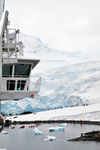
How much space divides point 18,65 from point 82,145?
26.3m

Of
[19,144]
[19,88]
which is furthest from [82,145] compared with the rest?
[19,88]

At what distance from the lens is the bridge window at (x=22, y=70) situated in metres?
47.8

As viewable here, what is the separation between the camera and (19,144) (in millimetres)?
75625

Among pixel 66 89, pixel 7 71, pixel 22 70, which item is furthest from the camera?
pixel 66 89

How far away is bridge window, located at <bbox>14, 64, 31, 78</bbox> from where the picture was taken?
4778 cm

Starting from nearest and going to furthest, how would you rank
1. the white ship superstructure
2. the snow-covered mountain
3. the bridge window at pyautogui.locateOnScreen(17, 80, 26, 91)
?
the white ship superstructure → the bridge window at pyautogui.locateOnScreen(17, 80, 26, 91) → the snow-covered mountain

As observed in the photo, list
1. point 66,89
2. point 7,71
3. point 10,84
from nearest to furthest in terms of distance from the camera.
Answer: point 10,84, point 7,71, point 66,89

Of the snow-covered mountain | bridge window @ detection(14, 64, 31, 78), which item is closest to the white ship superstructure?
bridge window @ detection(14, 64, 31, 78)

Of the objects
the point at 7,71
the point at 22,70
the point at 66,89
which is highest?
the point at 22,70

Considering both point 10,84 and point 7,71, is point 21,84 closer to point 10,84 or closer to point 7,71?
point 10,84

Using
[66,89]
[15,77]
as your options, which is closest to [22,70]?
[15,77]

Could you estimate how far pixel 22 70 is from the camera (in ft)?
159

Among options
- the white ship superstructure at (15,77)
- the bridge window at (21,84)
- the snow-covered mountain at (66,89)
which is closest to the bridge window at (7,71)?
the white ship superstructure at (15,77)

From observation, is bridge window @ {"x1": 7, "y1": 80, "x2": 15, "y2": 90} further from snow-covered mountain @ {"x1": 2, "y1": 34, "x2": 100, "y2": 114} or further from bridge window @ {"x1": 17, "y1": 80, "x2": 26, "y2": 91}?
snow-covered mountain @ {"x1": 2, "y1": 34, "x2": 100, "y2": 114}
